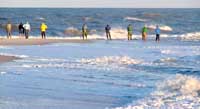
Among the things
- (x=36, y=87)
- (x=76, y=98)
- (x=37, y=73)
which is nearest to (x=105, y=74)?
(x=37, y=73)

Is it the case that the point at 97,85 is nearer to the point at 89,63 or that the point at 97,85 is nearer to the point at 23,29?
the point at 89,63

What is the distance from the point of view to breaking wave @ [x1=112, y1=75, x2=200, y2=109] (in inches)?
394

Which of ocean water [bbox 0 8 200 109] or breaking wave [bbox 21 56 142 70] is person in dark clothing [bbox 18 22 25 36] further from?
ocean water [bbox 0 8 200 109]

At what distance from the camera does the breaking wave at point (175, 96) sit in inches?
394

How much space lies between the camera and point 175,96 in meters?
11.1

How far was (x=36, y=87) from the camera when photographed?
1329 centimetres

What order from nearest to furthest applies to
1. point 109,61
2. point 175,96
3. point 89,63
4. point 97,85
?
1. point 175,96
2. point 97,85
3. point 89,63
4. point 109,61

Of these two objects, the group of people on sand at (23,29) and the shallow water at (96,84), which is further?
the group of people on sand at (23,29)

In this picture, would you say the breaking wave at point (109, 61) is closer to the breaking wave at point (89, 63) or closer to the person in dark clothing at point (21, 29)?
the breaking wave at point (89, 63)

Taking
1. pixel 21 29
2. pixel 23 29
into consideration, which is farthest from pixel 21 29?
pixel 23 29

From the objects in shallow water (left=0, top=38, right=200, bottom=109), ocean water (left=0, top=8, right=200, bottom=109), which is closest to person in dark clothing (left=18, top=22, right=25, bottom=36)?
shallow water (left=0, top=38, right=200, bottom=109)

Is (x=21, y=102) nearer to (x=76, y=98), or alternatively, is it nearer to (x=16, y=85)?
(x=76, y=98)

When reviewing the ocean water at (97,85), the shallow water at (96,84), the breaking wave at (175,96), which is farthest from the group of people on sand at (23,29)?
the breaking wave at (175,96)

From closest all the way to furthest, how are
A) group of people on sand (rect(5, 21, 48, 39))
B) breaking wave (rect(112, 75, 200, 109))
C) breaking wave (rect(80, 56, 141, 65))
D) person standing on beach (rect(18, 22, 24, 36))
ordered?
breaking wave (rect(112, 75, 200, 109)) → breaking wave (rect(80, 56, 141, 65)) → group of people on sand (rect(5, 21, 48, 39)) → person standing on beach (rect(18, 22, 24, 36))
